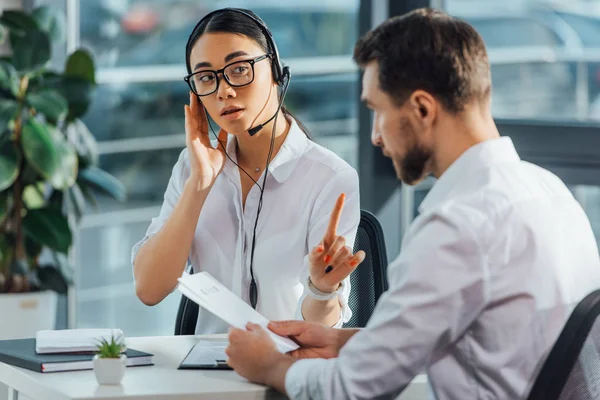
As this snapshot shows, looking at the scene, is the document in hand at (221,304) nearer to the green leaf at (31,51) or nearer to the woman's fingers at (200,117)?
the woman's fingers at (200,117)

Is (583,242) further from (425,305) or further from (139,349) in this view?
(139,349)

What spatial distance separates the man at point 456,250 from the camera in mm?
1385

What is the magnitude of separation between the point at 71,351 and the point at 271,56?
881 mm

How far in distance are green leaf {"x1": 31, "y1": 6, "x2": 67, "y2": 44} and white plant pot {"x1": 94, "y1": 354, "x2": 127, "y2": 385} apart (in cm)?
240

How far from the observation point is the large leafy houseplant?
362cm

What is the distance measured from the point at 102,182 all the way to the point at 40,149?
1.20 ft

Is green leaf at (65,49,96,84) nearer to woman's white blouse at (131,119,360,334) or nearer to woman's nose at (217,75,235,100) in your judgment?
woman's white blouse at (131,119,360,334)

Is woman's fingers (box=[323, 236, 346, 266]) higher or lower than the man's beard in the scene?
lower

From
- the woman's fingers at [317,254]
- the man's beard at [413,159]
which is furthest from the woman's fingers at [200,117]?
the man's beard at [413,159]

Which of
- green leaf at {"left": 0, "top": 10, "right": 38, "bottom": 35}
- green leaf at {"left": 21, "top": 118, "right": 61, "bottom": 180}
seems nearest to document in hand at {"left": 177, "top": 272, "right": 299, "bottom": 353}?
green leaf at {"left": 21, "top": 118, "right": 61, "bottom": 180}

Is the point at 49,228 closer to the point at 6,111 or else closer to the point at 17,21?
the point at 6,111

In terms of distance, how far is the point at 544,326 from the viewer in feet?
4.62

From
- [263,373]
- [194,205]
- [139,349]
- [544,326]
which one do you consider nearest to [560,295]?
[544,326]

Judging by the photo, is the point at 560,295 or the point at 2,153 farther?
the point at 2,153
